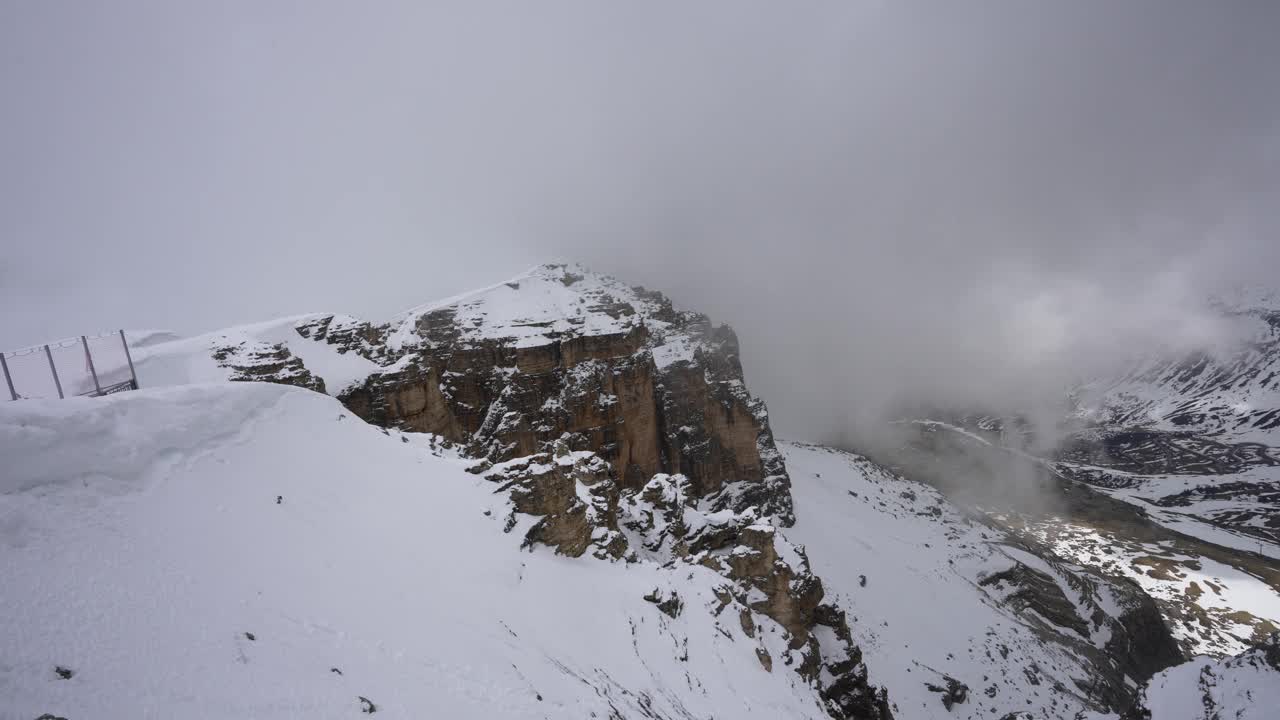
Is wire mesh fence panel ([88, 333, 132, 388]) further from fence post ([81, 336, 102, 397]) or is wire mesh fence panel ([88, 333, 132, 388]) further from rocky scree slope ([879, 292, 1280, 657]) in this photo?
rocky scree slope ([879, 292, 1280, 657])

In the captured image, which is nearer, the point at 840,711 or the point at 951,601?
the point at 840,711

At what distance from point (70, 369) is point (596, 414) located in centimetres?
3365

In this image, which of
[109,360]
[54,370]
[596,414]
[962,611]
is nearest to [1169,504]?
[962,611]

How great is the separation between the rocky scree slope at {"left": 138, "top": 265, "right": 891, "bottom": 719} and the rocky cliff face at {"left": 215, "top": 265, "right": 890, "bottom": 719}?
0.11m

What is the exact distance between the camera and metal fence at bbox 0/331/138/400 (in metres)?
11.0

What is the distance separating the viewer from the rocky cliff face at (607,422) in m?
22.5

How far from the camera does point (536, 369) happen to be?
42.4 metres

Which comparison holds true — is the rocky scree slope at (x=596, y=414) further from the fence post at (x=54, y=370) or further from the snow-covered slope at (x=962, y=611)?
the fence post at (x=54, y=370)

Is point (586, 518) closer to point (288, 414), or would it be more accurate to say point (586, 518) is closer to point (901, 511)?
point (288, 414)

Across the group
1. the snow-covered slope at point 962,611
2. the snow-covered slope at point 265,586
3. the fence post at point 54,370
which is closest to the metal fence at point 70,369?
the fence post at point 54,370

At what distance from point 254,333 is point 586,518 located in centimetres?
2505

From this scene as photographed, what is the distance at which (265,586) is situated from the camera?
310 inches

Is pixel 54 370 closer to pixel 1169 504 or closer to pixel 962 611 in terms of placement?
pixel 962 611

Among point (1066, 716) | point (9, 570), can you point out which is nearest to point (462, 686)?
point (9, 570)
